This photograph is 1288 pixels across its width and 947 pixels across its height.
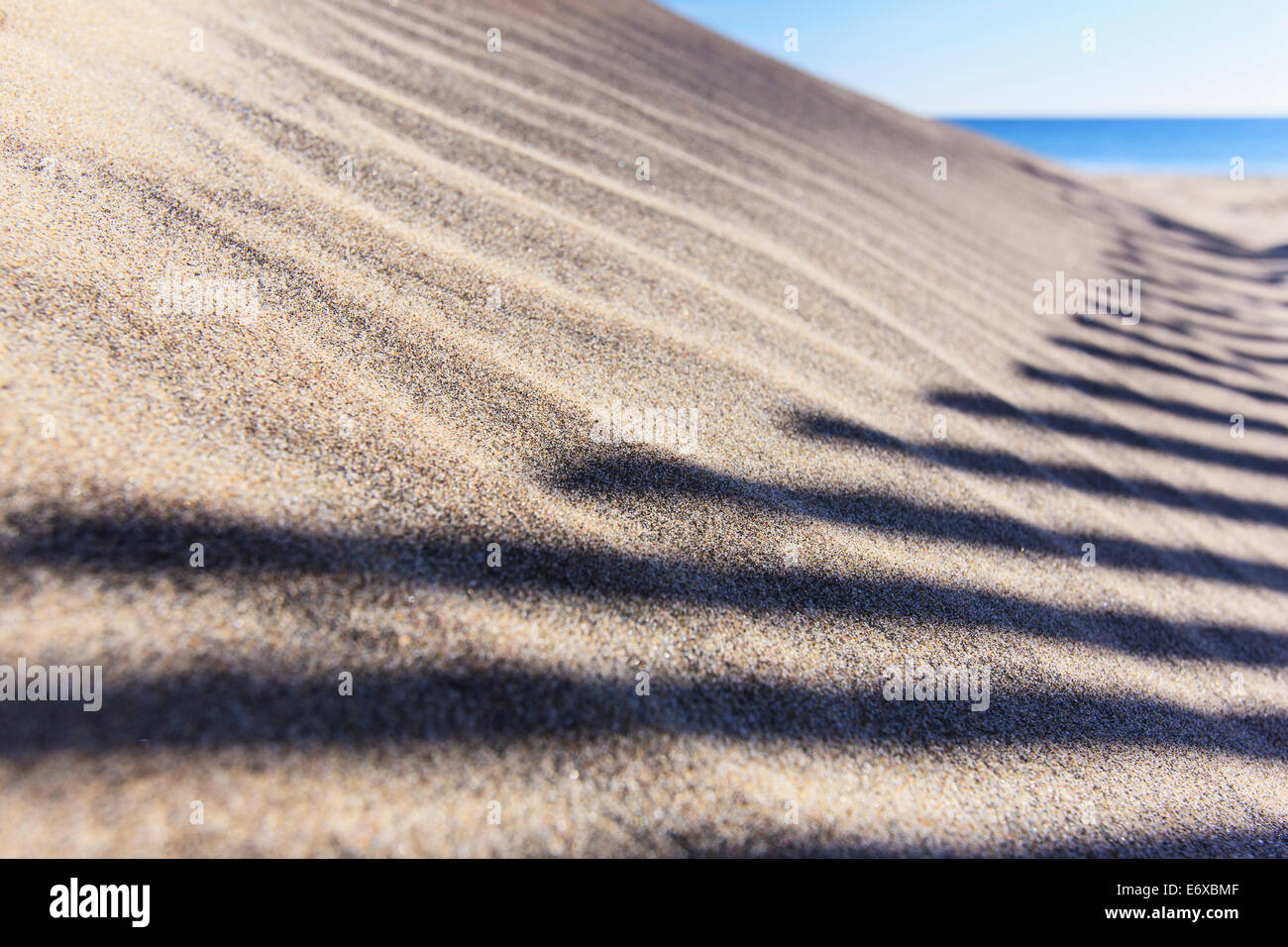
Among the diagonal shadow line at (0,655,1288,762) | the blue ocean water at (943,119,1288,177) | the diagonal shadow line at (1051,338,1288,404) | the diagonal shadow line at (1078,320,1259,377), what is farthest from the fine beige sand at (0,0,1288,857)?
the blue ocean water at (943,119,1288,177)

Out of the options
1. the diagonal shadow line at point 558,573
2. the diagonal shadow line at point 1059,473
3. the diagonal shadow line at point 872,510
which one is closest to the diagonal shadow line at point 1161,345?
the diagonal shadow line at point 1059,473

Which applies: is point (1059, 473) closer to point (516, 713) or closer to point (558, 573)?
point (558, 573)

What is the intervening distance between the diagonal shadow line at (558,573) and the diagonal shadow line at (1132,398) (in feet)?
3.52

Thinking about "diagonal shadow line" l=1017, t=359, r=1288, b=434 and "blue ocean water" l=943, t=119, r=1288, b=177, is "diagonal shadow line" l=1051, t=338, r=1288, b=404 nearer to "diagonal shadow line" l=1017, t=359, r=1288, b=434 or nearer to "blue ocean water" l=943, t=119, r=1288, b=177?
"diagonal shadow line" l=1017, t=359, r=1288, b=434

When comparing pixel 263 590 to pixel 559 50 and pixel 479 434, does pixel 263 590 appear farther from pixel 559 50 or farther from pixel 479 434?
pixel 559 50

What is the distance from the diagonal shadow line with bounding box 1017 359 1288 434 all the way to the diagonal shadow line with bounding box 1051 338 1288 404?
23 centimetres

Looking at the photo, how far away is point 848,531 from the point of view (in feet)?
4.72

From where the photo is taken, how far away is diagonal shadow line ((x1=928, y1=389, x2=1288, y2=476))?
81.5 inches

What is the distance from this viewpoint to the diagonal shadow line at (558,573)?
36.2 inches

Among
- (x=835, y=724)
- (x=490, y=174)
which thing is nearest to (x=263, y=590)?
(x=835, y=724)

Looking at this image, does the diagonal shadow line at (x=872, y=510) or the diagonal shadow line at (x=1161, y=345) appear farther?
the diagonal shadow line at (x=1161, y=345)

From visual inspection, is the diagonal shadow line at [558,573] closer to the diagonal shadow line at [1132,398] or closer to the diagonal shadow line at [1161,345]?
the diagonal shadow line at [1132,398]

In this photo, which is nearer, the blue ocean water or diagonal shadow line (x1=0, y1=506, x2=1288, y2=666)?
diagonal shadow line (x1=0, y1=506, x2=1288, y2=666)
